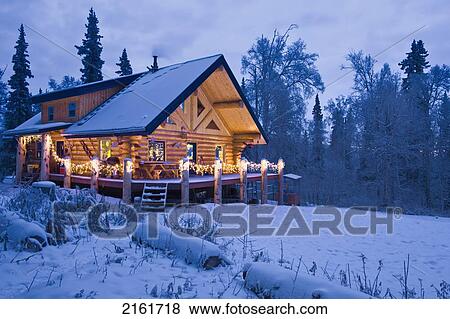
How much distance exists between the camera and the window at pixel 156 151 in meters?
17.2

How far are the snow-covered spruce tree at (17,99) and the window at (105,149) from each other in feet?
52.3

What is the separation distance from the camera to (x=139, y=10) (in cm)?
1134

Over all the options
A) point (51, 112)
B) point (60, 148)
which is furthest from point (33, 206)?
point (51, 112)

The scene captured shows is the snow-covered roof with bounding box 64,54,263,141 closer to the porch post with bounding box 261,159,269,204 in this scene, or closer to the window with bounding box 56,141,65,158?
the window with bounding box 56,141,65,158

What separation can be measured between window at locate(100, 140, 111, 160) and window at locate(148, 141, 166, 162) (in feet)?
8.19

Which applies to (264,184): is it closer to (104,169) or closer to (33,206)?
(104,169)

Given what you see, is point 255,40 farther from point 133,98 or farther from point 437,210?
point 437,210

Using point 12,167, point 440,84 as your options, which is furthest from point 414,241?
point 12,167

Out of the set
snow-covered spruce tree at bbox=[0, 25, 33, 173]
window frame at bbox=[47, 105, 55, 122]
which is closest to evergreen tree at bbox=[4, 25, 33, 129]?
snow-covered spruce tree at bbox=[0, 25, 33, 173]

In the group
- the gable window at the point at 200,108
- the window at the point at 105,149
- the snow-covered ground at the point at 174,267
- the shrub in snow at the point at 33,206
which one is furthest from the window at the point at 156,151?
the snow-covered ground at the point at 174,267

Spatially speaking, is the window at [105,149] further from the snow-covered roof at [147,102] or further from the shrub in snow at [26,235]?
the shrub in snow at [26,235]

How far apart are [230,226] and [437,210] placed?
22931 mm

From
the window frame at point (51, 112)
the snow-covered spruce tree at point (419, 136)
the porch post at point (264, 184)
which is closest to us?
the porch post at point (264, 184)

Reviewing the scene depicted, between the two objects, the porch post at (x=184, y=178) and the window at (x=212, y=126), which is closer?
the porch post at (x=184, y=178)
